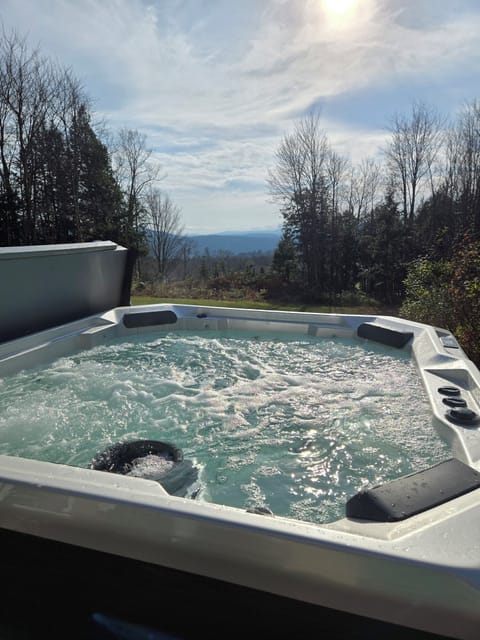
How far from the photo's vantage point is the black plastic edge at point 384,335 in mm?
2986

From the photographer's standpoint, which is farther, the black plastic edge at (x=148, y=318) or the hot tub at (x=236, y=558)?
the black plastic edge at (x=148, y=318)

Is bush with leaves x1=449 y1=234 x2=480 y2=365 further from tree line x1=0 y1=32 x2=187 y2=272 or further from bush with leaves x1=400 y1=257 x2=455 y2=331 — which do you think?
tree line x1=0 y1=32 x2=187 y2=272

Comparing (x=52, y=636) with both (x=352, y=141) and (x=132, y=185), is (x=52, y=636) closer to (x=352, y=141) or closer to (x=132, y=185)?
(x=352, y=141)

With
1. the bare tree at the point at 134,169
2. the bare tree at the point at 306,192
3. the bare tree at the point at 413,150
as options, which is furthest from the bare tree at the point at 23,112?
the bare tree at the point at 413,150

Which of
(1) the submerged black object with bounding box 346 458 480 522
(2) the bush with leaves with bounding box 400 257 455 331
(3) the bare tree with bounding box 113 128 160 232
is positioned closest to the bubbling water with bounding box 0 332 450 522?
(1) the submerged black object with bounding box 346 458 480 522

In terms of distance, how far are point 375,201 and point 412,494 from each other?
9.86 meters

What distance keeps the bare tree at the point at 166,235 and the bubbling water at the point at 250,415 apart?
1233 centimetres

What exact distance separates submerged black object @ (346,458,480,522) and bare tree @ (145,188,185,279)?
14.1 meters

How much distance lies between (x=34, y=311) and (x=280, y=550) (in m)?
2.70

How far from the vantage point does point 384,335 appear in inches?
124

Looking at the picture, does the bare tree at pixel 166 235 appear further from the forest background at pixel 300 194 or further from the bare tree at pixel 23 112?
the bare tree at pixel 23 112

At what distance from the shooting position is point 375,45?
142 inches

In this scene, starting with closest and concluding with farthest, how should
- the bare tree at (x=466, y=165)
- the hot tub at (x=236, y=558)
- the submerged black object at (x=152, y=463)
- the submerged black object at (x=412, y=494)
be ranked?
the hot tub at (x=236, y=558)
the submerged black object at (x=412, y=494)
the submerged black object at (x=152, y=463)
the bare tree at (x=466, y=165)

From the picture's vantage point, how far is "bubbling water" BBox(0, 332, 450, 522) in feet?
5.13
